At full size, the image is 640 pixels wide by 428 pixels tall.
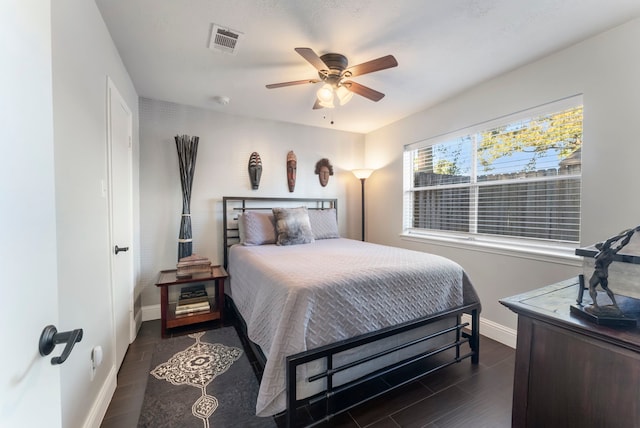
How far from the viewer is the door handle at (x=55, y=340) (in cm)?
62

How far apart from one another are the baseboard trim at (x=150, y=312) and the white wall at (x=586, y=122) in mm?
3368

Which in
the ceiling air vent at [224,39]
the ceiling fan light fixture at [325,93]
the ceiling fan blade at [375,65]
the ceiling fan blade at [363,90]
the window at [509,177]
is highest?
the ceiling air vent at [224,39]

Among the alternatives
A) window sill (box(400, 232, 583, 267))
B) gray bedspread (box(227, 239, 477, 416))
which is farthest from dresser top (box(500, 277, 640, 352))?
window sill (box(400, 232, 583, 267))

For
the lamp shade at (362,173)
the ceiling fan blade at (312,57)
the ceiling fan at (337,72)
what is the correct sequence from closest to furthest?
the ceiling fan blade at (312,57) → the ceiling fan at (337,72) → the lamp shade at (362,173)

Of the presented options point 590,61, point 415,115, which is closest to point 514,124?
point 590,61

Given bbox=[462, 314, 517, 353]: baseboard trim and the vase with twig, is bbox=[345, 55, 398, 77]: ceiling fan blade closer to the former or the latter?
the vase with twig

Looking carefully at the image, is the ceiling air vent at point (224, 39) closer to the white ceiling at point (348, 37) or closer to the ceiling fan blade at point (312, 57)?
the white ceiling at point (348, 37)

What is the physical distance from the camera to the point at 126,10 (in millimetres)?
1680

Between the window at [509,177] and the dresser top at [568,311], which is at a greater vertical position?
the window at [509,177]

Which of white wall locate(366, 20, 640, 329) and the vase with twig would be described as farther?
the vase with twig

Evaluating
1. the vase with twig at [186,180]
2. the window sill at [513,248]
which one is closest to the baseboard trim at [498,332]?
the window sill at [513,248]

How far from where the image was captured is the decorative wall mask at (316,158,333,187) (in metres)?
4.05

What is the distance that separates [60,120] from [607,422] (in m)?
2.37

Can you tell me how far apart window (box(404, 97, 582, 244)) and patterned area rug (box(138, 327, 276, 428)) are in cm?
261
